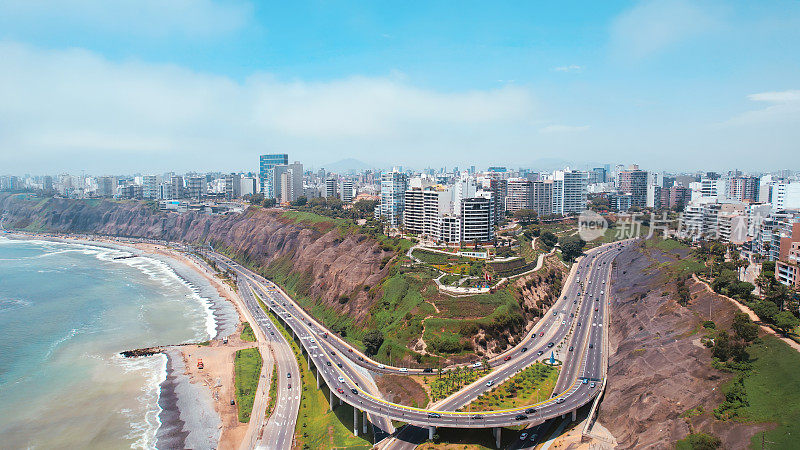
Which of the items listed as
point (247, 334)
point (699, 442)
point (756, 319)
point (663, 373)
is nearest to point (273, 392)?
point (247, 334)

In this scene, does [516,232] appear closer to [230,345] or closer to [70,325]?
[230,345]

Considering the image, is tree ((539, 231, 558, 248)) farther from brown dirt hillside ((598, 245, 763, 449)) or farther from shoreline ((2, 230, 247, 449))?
shoreline ((2, 230, 247, 449))

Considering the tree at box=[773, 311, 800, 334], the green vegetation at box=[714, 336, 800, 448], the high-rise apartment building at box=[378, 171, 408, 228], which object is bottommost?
the green vegetation at box=[714, 336, 800, 448]

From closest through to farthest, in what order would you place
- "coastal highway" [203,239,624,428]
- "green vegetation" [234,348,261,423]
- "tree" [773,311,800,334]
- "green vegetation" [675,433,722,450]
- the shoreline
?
"green vegetation" [675,433,722,450] → "coastal highway" [203,239,624,428] → "tree" [773,311,800,334] → the shoreline → "green vegetation" [234,348,261,423]

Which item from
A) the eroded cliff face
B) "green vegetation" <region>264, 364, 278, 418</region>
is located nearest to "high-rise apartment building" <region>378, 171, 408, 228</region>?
the eroded cliff face

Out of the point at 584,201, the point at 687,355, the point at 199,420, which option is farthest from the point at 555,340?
the point at 584,201

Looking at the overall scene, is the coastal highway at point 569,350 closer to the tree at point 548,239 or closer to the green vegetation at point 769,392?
the tree at point 548,239

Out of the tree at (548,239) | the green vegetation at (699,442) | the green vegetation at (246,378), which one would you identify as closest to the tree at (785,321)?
the green vegetation at (699,442)
